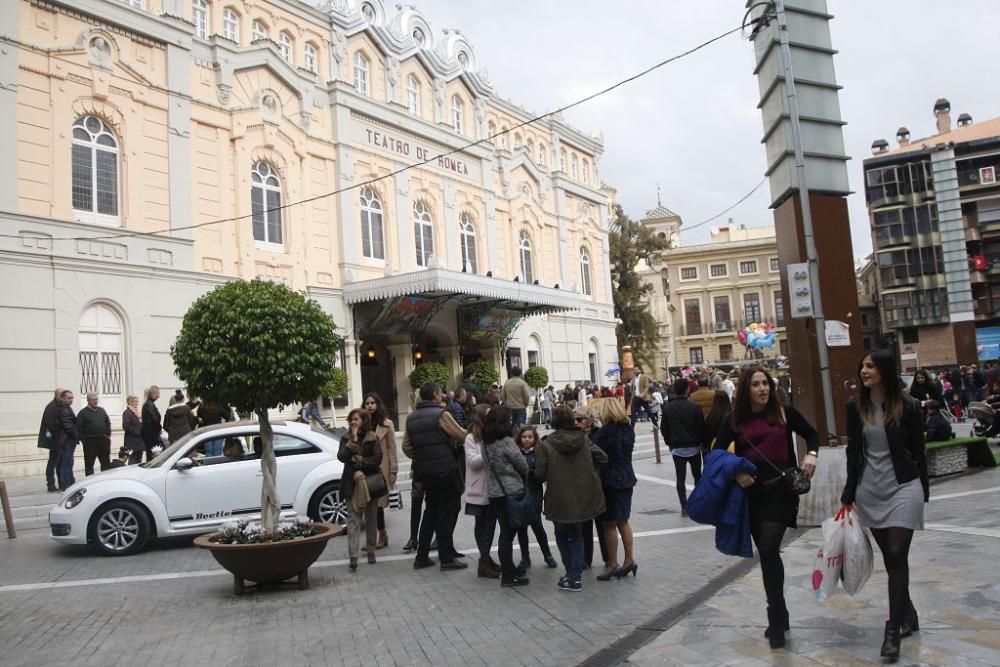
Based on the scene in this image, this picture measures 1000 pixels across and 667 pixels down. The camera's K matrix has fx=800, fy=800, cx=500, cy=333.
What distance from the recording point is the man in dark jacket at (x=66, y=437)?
1358 centimetres

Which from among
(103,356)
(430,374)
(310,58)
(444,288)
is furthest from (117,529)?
(310,58)

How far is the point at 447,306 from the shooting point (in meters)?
28.1

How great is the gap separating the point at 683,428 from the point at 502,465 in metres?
3.39

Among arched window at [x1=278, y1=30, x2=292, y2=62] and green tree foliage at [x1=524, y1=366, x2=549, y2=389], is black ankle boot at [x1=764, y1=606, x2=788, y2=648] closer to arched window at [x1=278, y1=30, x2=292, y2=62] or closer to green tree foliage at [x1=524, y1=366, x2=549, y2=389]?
arched window at [x1=278, y1=30, x2=292, y2=62]

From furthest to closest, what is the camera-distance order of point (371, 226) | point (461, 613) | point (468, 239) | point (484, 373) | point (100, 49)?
point (468, 239), point (484, 373), point (371, 226), point (100, 49), point (461, 613)

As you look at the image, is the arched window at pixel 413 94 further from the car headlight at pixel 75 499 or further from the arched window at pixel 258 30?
the car headlight at pixel 75 499

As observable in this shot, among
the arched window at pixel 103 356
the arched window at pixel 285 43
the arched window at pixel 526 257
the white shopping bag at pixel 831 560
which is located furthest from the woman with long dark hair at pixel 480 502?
the arched window at pixel 526 257

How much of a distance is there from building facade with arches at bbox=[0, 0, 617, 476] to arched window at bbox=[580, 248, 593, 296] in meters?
2.10

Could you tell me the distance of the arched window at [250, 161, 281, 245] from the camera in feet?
74.3

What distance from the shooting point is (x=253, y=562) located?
7250 millimetres

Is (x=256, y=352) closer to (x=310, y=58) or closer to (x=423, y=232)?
(x=310, y=58)

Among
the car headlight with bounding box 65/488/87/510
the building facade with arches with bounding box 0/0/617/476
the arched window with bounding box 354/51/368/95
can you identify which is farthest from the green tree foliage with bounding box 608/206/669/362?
the car headlight with bounding box 65/488/87/510

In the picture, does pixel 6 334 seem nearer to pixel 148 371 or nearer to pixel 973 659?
pixel 148 371

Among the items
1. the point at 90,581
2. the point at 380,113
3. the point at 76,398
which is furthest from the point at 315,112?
the point at 90,581
